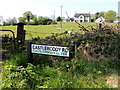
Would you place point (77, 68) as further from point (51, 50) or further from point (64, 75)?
point (51, 50)

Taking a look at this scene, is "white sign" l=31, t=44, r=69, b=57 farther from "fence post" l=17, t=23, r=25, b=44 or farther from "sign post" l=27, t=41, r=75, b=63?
"fence post" l=17, t=23, r=25, b=44

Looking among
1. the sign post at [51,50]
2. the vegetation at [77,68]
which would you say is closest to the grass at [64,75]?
the vegetation at [77,68]

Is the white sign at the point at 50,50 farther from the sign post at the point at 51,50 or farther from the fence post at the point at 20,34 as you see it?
the fence post at the point at 20,34

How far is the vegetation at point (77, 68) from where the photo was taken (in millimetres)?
3525

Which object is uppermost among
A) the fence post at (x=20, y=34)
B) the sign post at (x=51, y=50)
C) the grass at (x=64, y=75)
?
the fence post at (x=20, y=34)

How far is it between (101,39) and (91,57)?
0.84 metres

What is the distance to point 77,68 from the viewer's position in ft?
13.6

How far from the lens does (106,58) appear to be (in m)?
4.51

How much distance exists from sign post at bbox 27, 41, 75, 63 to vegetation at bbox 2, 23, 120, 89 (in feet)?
0.68

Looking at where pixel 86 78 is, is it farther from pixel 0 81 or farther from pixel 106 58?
pixel 0 81

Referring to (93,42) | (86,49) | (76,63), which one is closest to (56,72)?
(76,63)

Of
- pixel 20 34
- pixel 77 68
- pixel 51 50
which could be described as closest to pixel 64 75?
pixel 77 68

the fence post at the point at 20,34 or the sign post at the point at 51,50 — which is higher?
the fence post at the point at 20,34

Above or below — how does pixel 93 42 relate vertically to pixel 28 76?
above
